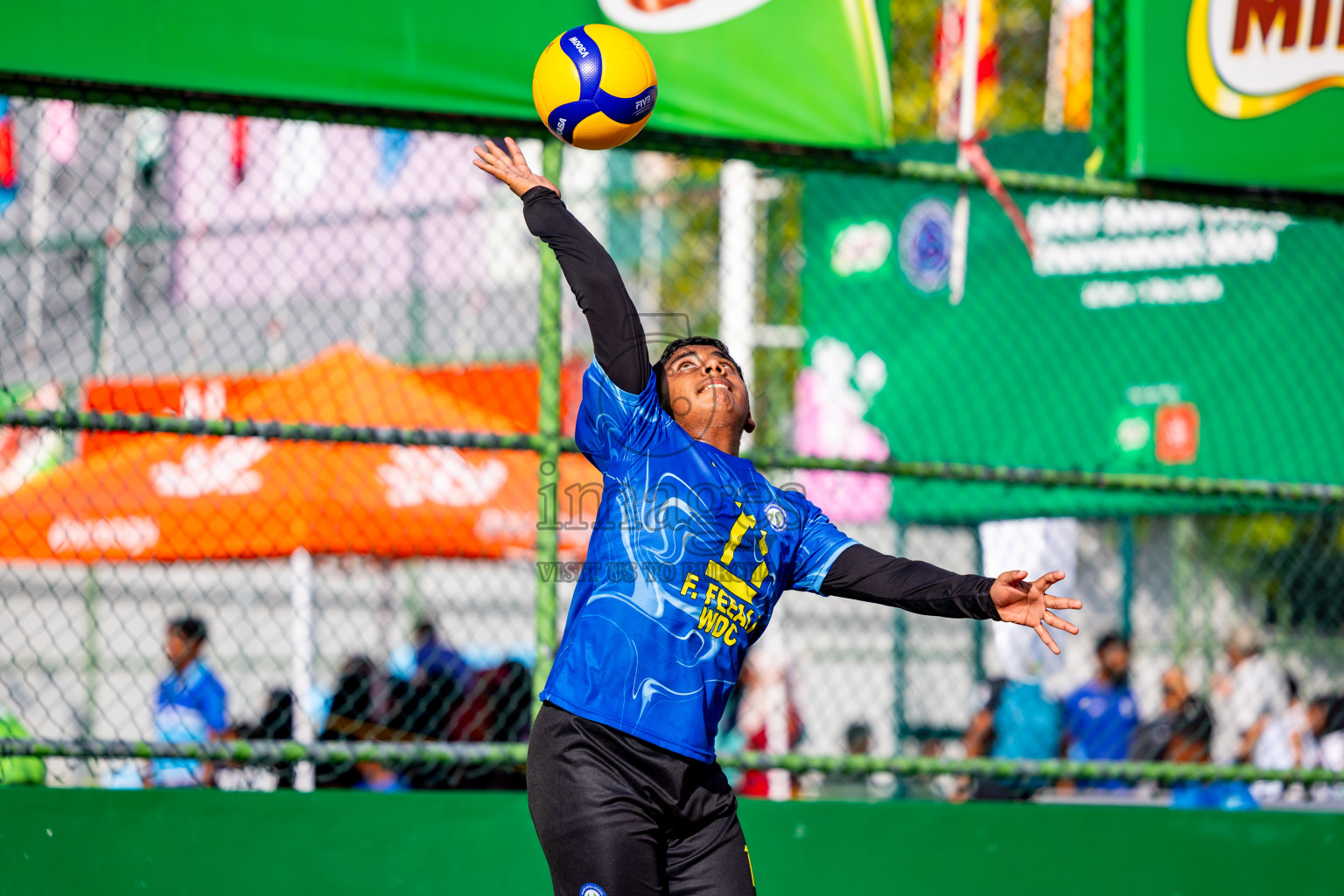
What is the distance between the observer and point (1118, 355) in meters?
8.54

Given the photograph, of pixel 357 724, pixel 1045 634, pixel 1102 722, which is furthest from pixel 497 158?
pixel 1102 722

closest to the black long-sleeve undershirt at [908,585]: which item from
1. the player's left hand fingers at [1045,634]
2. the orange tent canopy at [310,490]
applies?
the player's left hand fingers at [1045,634]

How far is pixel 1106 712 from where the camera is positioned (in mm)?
8383

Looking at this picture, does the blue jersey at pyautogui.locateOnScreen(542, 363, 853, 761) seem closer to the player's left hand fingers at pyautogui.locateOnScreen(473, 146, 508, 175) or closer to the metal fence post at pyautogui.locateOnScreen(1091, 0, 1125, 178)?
the player's left hand fingers at pyautogui.locateOnScreen(473, 146, 508, 175)

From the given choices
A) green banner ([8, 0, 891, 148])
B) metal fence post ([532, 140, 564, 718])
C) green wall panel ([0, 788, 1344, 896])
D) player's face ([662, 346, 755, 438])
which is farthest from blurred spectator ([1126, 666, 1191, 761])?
player's face ([662, 346, 755, 438])

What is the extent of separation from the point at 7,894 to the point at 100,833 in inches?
13.6

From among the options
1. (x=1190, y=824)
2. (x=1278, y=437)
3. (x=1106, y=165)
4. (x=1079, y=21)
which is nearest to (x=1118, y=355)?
(x=1278, y=437)

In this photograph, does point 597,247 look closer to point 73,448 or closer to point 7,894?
point 7,894

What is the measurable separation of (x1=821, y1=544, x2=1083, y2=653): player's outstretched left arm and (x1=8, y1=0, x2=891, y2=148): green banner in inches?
85.1

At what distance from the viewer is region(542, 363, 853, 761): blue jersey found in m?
3.31

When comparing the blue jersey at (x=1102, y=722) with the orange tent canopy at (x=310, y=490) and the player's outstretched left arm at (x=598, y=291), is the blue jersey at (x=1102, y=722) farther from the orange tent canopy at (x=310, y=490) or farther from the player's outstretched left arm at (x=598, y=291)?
the player's outstretched left arm at (x=598, y=291)

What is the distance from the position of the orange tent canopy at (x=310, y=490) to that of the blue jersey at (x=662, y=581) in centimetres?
372

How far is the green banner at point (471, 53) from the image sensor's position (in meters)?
4.55

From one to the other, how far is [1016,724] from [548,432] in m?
4.28
